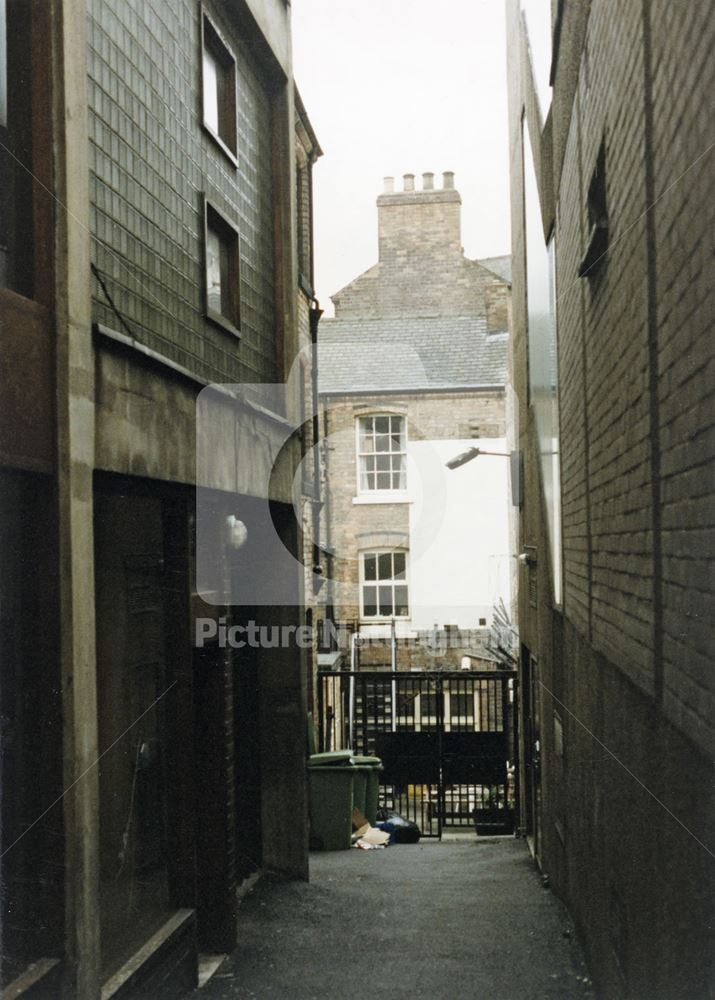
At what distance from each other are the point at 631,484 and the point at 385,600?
18.1 metres

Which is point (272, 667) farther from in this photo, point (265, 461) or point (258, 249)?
point (258, 249)

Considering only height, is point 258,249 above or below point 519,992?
above

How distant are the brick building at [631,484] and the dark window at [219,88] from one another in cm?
280

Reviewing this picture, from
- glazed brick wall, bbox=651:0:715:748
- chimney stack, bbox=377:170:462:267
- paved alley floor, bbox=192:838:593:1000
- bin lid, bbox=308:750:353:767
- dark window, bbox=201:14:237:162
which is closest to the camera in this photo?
glazed brick wall, bbox=651:0:715:748

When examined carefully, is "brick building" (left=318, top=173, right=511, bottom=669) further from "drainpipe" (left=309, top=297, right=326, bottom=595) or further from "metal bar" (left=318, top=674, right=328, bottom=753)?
"drainpipe" (left=309, top=297, right=326, bottom=595)

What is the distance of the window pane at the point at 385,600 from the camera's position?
904 inches

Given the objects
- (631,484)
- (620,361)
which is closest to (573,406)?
(620,361)

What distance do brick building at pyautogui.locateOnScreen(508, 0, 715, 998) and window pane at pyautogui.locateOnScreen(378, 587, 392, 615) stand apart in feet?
42.0

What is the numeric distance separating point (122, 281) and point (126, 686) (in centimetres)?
245

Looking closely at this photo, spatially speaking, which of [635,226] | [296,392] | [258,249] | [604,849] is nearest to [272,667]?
[296,392]

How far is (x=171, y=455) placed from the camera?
23.1ft

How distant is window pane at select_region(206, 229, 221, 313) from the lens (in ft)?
28.5

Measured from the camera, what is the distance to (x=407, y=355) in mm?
25297

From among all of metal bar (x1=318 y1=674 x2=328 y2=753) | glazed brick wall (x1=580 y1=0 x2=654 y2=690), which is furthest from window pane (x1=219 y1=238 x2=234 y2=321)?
A: metal bar (x1=318 y1=674 x2=328 y2=753)
